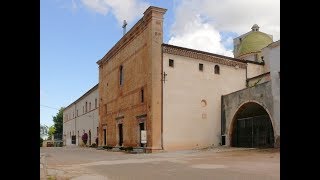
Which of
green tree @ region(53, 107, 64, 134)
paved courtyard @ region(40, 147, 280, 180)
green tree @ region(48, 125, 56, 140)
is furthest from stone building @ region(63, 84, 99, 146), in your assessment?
paved courtyard @ region(40, 147, 280, 180)

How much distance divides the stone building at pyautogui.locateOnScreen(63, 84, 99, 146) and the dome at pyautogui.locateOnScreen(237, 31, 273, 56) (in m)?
16.6

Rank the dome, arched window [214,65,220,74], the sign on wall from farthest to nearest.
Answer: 1. the dome
2. arched window [214,65,220,74]
3. the sign on wall

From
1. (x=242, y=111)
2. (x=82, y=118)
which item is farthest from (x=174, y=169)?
(x=82, y=118)

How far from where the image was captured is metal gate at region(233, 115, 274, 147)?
2092cm

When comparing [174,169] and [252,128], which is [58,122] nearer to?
[252,128]

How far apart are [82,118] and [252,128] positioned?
29.7 m

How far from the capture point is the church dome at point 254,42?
122ft

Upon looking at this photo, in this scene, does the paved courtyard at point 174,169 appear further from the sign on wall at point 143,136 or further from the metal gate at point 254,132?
the sign on wall at point 143,136

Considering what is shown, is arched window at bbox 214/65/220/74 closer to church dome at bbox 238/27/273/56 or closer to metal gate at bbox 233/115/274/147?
metal gate at bbox 233/115/274/147

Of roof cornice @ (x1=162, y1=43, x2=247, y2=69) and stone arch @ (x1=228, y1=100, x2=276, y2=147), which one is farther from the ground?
roof cornice @ (x1=162, y1=43, x2=247, y2=69)

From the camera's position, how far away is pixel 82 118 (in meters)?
47.4

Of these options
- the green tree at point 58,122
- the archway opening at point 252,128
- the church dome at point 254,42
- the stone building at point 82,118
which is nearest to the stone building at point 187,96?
the archway opening at point 252,128

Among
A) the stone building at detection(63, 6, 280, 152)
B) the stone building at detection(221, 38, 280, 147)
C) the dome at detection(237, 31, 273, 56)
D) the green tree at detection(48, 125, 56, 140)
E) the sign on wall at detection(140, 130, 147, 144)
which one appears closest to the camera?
the stone building at detection(221, 38, 280, 147)
